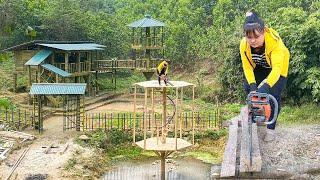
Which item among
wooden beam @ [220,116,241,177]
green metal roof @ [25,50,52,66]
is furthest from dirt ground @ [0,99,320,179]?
green metal roof @ [25,50,52,66]

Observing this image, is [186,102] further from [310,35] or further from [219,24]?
[219,24]

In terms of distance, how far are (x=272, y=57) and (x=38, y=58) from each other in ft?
66.8

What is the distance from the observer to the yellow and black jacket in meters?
6.13

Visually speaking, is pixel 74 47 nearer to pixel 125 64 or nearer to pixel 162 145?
pixel 125 64

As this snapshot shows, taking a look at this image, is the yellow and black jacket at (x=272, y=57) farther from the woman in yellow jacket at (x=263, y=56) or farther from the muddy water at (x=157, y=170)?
the muddy water at (x=157, y=170)

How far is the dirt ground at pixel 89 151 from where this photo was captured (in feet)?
20.4

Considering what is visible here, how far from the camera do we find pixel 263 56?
6500 millimetres

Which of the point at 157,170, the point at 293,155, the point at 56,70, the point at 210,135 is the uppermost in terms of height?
the point at 56,70

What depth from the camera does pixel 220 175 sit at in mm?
5434

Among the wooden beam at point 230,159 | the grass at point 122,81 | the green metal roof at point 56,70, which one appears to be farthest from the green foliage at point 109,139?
the wooden beam at point 230,159

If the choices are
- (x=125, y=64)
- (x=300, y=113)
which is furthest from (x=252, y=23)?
(x=125, y=64)

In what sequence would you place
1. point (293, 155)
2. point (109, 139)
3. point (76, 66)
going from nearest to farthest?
1. point (293, 155)
2. point (109, 139)
3. point (76, 66)

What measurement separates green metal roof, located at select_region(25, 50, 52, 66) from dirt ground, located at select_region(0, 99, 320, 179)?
141 inches

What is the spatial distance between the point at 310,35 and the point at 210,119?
225 inches
